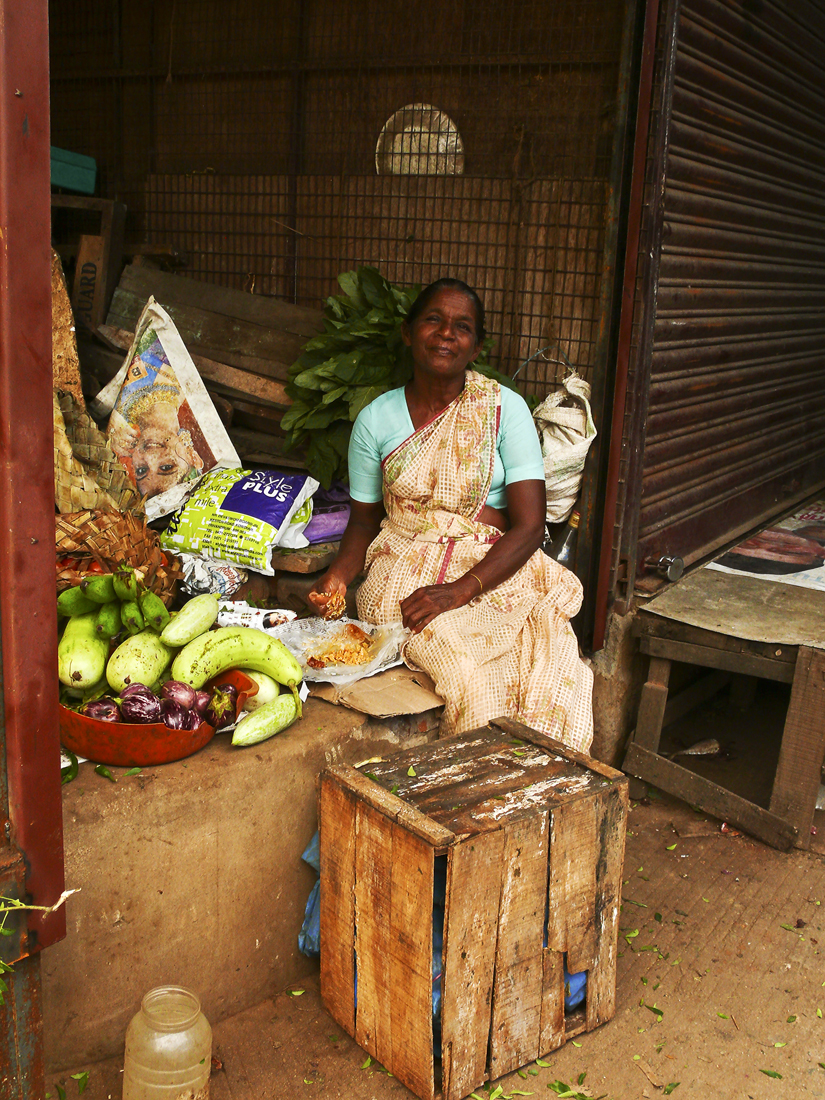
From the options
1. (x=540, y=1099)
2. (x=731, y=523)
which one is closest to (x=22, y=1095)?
(x=540, y=1099)

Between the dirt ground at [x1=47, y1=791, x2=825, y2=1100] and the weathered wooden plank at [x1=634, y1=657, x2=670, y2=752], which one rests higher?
the weathered wooden plank at [x1=634, y1=657, x2=670, y2=752]

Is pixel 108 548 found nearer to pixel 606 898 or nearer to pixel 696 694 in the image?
pixel 606 898

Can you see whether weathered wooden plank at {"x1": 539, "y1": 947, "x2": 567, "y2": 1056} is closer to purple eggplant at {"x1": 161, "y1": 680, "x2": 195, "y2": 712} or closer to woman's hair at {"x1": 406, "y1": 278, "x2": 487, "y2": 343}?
purple eggplant at {"x1": 161, "y1": 680, "x2": 195, "y2": 712}

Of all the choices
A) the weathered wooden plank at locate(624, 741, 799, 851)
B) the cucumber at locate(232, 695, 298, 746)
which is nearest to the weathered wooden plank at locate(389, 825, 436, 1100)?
the cucumber at locate(232, 695, 298, 746)

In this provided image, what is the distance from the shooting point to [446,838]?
197cm

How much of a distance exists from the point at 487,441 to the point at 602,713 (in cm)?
133

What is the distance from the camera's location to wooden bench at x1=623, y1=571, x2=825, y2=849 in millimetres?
3287

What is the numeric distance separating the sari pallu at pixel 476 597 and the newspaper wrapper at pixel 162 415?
0.98 metres

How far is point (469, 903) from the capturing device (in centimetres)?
202

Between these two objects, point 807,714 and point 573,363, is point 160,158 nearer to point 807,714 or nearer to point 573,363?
point 573,363

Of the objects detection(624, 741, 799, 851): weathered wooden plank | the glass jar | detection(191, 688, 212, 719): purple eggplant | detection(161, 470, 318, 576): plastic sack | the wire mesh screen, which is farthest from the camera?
the wire mesh screen

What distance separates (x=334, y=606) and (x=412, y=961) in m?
1.35

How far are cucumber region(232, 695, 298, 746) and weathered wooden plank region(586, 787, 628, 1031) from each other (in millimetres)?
858

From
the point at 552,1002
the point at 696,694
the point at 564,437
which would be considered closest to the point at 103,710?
the point at 552,1002
